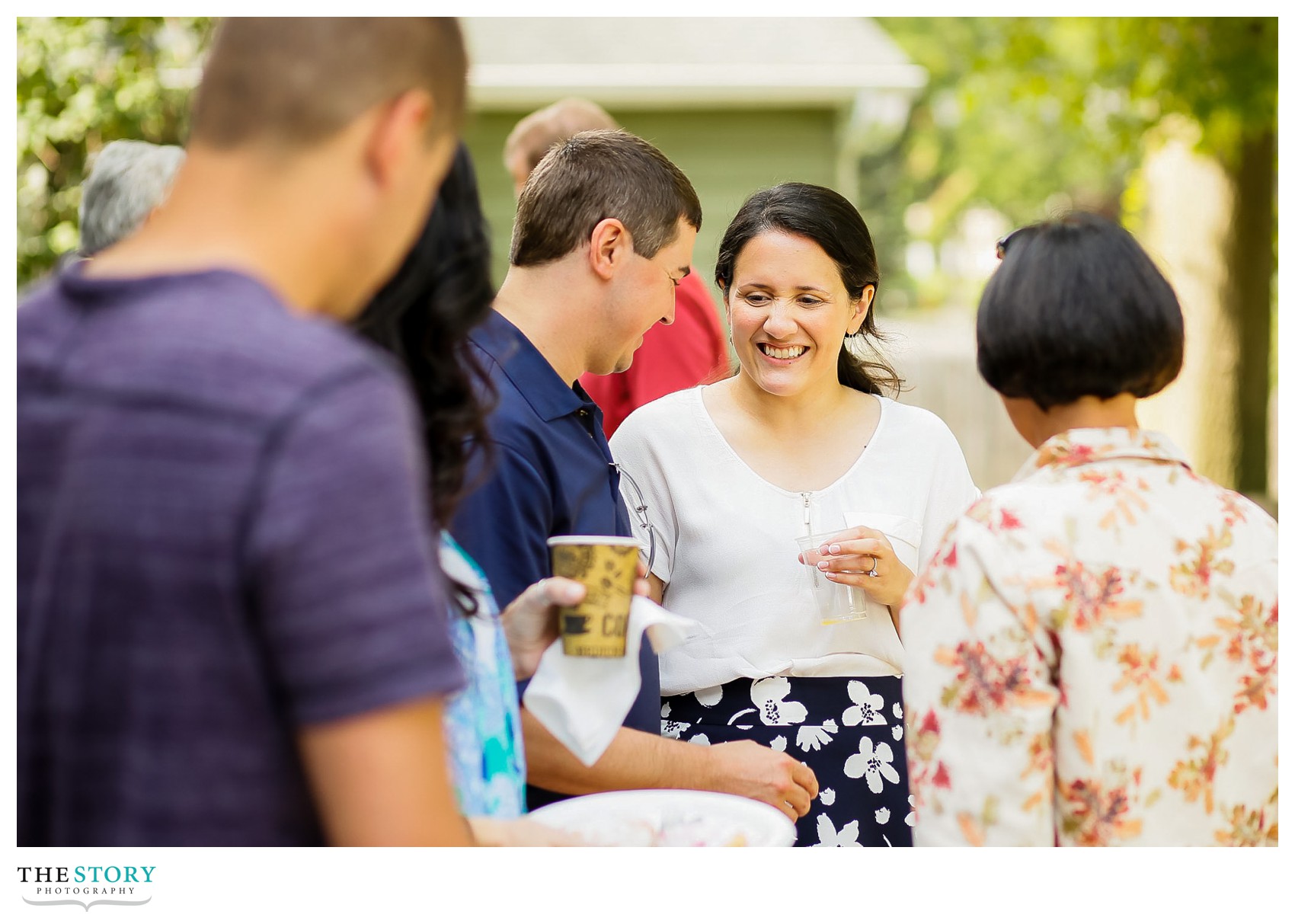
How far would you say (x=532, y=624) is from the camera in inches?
71.3

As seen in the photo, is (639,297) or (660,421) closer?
(639,297)

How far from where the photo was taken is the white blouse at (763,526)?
260cm

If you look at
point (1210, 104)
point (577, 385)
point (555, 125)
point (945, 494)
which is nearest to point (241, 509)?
point (577, 385)

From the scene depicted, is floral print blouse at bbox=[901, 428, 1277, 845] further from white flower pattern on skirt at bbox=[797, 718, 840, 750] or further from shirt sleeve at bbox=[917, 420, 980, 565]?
shirt sleeve at bbox=[917, 420, 980, 565]

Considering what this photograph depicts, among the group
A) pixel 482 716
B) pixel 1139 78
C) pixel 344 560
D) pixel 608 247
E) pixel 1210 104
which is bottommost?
pixel 482 716

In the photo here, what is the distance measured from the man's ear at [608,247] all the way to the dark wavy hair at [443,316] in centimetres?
74

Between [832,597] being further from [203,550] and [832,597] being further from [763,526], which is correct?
[203,550]

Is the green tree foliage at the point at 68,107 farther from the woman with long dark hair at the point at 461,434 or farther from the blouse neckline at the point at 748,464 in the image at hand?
the woman with long dark hair at the point at 461,434

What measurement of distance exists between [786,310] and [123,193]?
4.83ft

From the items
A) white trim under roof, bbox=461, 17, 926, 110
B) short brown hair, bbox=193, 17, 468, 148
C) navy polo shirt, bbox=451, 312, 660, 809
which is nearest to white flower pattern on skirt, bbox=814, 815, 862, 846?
navy polo shirt, bbox=451, 312, 660, 809

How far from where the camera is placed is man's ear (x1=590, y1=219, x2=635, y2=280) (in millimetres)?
2471

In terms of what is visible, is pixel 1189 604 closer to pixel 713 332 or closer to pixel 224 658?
pixel 224 658
